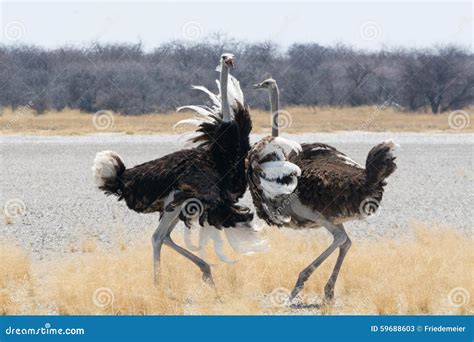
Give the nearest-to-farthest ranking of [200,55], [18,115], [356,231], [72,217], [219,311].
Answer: [219,311], [356,231], [72,217], [18,115], [200,55]

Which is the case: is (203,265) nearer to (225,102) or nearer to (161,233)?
(161,233)

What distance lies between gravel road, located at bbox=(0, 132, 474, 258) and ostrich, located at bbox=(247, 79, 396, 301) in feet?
7.78

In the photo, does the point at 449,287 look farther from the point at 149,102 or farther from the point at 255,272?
the point at 149,102

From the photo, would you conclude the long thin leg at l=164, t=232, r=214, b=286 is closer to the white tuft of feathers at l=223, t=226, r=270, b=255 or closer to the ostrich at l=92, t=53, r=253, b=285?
the ostrich at l=92, t=53, r=253, b=285

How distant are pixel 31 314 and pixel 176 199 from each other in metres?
1.35

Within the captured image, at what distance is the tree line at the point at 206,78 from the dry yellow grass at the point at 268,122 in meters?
1.13

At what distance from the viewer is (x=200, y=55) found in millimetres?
42250

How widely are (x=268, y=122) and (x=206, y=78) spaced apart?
29.3ft

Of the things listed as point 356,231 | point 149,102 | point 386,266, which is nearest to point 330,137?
point 149,102

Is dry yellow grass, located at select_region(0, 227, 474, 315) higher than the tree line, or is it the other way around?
dry yellow grass, located at select_region(0, 227, 474, 315)

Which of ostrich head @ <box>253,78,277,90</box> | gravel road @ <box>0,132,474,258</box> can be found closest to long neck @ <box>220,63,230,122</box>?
ostrich head @ <box>253,78,277,90</box>

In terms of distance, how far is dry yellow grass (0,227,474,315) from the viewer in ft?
25.7

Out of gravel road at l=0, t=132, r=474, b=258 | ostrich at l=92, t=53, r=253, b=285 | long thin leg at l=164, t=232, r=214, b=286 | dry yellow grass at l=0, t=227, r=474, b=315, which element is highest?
ostrich at l=92, t=53, r=253, b=285

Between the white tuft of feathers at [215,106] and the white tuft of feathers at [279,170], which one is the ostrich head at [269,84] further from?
the white tuft of feathers at [279,170]
